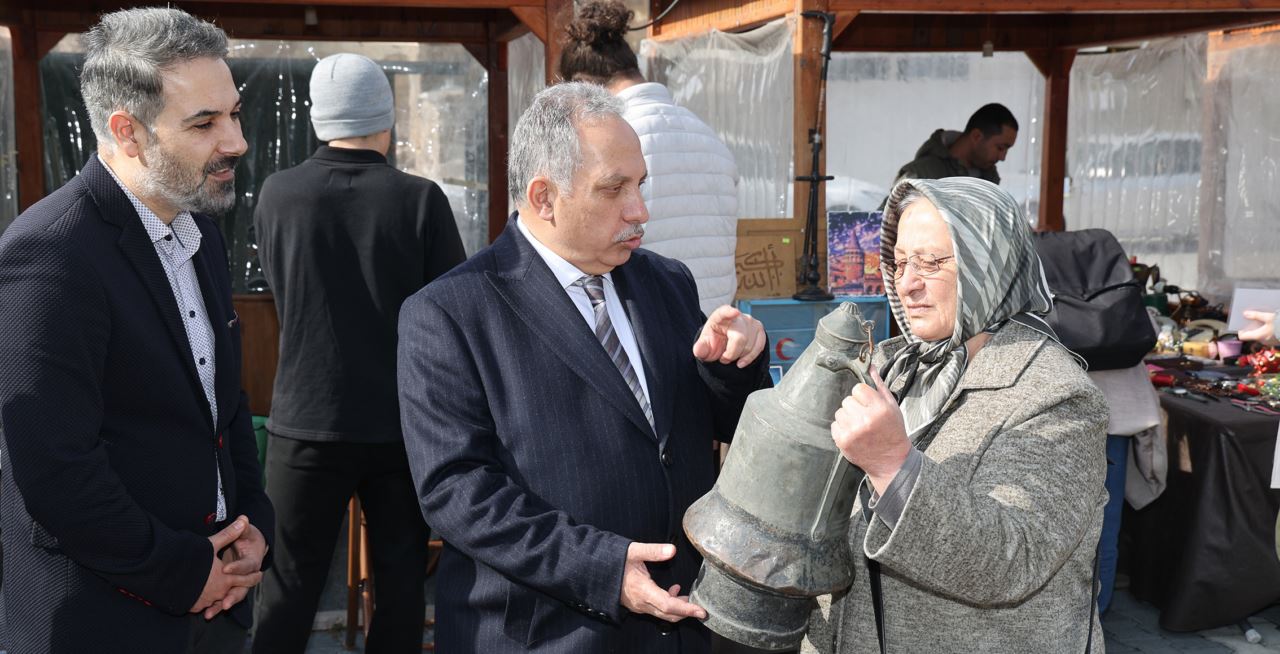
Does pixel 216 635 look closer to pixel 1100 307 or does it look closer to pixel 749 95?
pixel 1100 307

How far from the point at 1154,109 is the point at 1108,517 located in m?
4.87

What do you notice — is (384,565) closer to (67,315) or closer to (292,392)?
(292,392)

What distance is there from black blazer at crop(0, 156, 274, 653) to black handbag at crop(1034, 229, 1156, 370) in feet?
9.74

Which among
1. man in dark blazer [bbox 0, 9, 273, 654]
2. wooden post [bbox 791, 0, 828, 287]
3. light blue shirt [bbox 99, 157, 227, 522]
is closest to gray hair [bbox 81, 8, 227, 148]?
man in dark blazer [bbox 0, 9, 273, 654]

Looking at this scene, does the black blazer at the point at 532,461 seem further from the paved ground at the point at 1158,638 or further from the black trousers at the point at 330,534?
the paved ground at the point at 1158,638

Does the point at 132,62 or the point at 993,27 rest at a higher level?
the point at 993,27

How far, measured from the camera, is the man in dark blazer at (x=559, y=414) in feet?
5.96

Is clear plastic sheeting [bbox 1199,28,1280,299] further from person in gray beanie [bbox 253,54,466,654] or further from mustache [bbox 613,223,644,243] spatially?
mustache [bbox 613,223,644,243]

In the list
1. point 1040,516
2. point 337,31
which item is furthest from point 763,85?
point 1040,516

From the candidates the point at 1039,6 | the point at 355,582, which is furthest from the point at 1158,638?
the point at 355,582

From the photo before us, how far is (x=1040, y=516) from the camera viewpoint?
168 cm

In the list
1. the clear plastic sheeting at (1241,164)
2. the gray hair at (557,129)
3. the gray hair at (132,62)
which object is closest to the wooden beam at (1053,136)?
the clear plastic sheeting at (1241,164)

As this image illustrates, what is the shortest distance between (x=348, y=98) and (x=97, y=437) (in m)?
1.64

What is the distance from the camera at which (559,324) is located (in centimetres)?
196
